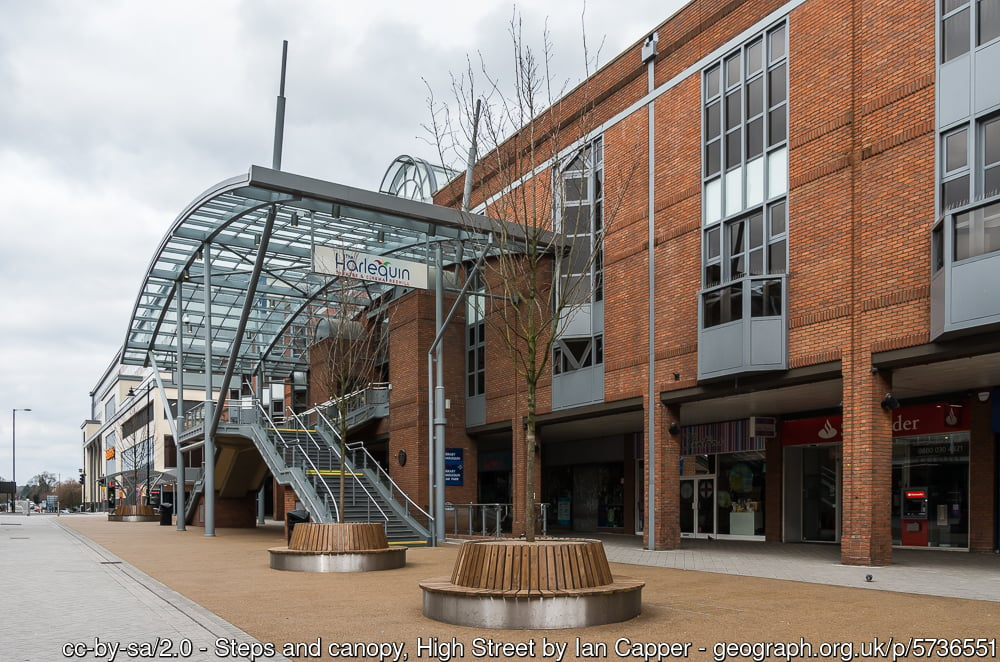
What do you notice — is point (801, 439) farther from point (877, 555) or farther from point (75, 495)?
point (75, 495)

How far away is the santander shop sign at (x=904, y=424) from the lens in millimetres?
18969

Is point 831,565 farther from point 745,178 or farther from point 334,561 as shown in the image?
point 334,561

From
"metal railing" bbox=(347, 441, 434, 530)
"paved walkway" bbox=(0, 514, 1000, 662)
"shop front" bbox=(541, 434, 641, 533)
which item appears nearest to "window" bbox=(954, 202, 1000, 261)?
"paved walkway" bbox=(0, 514, 1000, 662)

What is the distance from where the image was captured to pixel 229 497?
33750 mm

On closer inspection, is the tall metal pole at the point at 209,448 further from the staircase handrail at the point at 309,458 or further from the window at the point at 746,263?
the window at the point at 746,263

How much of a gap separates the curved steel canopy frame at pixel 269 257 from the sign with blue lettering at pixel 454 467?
5.34 m

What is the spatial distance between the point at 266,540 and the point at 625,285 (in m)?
11.8

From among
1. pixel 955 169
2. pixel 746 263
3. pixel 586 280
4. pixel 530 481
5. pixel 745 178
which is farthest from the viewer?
pixel 586 280

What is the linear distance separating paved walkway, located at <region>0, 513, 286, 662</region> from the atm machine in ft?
49.2

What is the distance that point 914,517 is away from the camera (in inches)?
784

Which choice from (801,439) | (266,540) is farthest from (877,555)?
(266,540)

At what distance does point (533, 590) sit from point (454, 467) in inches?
761

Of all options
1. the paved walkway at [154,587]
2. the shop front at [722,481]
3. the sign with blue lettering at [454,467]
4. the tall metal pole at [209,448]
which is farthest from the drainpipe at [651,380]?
the tall metal pole at [209,448]

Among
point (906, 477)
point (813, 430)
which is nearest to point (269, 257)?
point (813, 430)
